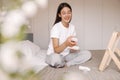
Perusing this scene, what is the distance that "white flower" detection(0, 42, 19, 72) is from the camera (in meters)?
0.19

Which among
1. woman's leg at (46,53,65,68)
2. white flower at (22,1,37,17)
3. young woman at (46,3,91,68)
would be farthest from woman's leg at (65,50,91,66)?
white flower at (22,1,37,17)

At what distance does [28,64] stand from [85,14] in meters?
2.86

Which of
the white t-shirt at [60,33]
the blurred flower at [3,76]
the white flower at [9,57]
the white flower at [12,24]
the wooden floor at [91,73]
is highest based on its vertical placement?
the white flower at [12,24]

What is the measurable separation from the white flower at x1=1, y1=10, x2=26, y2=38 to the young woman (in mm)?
1667

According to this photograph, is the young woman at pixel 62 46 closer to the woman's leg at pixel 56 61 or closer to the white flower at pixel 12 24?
the woman's leg at pixel 56 61

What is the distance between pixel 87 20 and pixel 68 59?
1.04 meters

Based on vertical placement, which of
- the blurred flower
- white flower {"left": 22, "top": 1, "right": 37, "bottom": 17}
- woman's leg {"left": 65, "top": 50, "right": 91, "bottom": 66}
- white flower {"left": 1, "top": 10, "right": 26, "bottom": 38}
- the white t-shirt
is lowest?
woman's leg {"left": 65, "top": 50, "right": 91, "bottom": 66}

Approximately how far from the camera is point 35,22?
3.01 meters

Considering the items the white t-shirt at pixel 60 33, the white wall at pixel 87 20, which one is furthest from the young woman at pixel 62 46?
the white wall at pixel 87 20

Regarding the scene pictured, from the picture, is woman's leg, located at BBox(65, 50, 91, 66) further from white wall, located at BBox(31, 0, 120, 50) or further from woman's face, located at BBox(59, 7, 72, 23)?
white wall, located at BBox(31, 0, 120, 50)

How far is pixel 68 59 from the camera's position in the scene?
2.10 meters

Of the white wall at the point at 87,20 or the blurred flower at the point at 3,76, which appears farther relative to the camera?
the white wall at the point at 87,20

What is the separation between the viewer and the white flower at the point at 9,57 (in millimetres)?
191

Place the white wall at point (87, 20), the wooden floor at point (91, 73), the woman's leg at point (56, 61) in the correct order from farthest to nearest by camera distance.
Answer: the white wall at point (87, 20) → the woman's leg at point (56, 61) → the wooden floor at point (91, 73)
